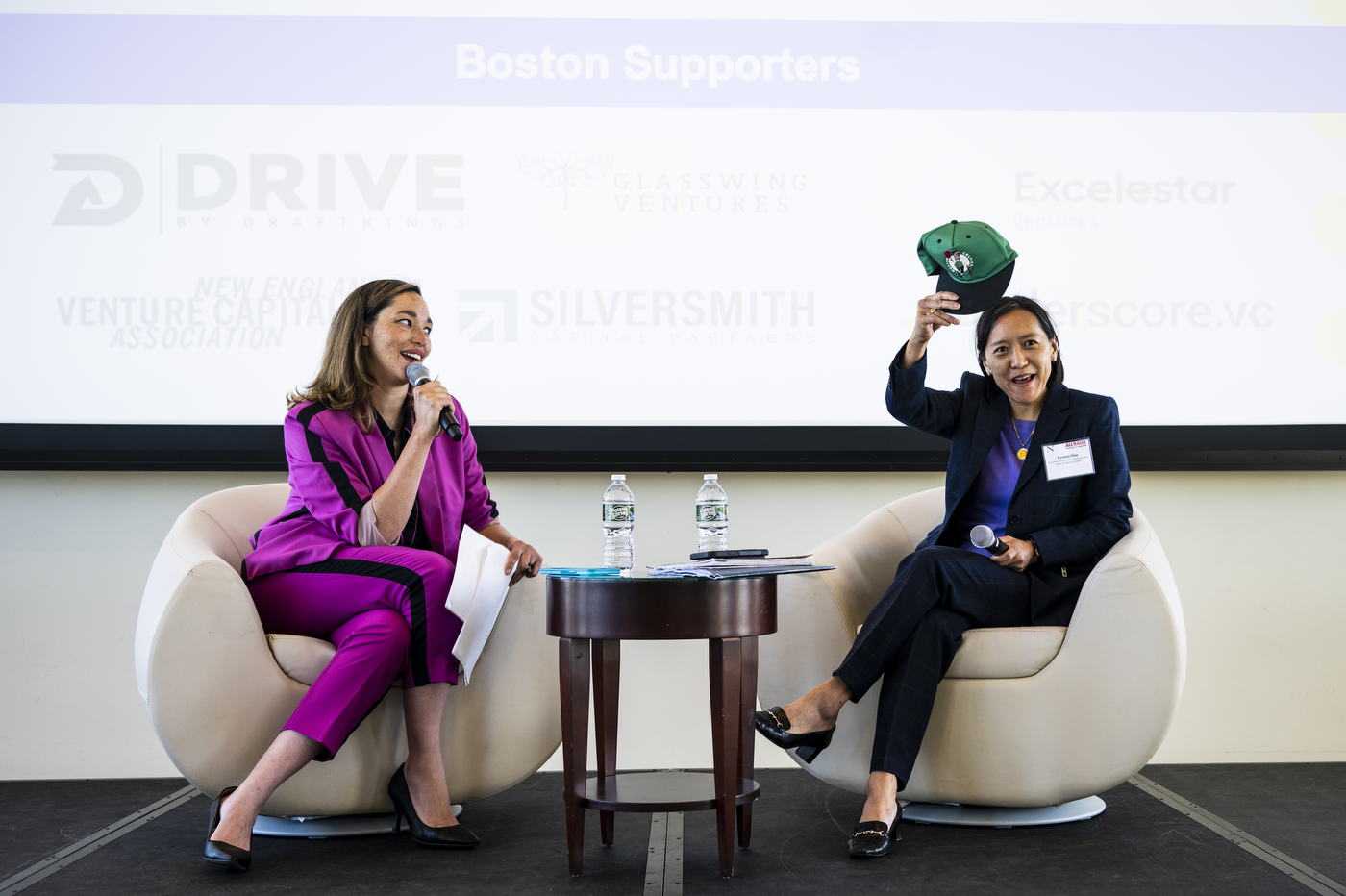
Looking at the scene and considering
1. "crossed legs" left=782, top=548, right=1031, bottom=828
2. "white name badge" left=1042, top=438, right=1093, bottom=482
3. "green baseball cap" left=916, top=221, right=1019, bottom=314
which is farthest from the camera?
"green baseball cap" left=916, top=221, right=1019, bottom=314

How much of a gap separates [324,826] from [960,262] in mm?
1951

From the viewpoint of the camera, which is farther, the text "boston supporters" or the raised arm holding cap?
the text "boston supporters"

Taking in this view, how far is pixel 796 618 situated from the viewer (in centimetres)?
249

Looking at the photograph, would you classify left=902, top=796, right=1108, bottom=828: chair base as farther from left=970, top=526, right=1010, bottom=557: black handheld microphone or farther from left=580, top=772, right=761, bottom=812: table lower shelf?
left=970, top=526, right=1010, bottom=557: black handheld microphone

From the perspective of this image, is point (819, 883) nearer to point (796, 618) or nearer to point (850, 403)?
point (796, 618)

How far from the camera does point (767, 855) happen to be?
221cm

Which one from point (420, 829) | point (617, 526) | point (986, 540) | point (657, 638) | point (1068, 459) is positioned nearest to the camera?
point (657, 638)

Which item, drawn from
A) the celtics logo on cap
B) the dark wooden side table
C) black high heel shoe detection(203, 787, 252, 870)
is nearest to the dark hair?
the celtics logo on cap

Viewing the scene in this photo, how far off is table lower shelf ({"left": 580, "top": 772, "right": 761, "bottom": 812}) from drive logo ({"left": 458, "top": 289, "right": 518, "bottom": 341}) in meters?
1.35

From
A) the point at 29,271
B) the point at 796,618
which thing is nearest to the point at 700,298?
the point at 796,618

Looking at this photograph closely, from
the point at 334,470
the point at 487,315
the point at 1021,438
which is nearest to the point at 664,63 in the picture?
the point at 487,315

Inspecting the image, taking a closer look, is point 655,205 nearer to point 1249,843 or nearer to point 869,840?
point 869,840

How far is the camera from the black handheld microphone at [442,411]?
231 centimetres

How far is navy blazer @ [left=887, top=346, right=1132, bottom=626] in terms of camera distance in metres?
2.41
